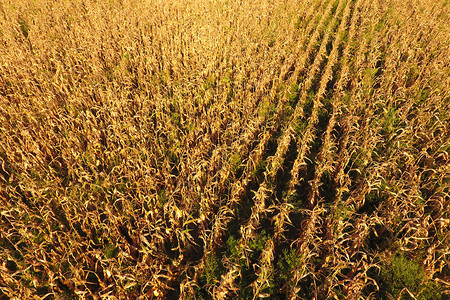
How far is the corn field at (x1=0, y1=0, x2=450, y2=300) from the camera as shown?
127 inches

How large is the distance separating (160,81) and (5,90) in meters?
3.91

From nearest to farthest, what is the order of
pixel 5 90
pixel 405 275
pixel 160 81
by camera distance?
pixel 405 275 → pixel 5 90 → pixel 160 81

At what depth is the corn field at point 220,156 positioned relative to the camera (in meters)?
3.24

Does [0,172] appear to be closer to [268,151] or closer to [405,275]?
[268,151]

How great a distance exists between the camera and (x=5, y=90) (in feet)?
19.8

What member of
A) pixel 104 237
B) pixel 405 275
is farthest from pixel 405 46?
pixel 104 237

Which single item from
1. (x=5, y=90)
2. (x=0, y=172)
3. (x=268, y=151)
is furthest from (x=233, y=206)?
(x=5, y=90)

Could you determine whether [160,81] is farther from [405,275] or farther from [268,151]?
[405,275]

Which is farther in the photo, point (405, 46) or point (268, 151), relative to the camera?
point (405, 46)

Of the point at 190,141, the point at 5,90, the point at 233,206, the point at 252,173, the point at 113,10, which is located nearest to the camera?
the point at 233,206

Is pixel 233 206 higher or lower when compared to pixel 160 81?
lower

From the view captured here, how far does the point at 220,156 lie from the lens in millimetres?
4551

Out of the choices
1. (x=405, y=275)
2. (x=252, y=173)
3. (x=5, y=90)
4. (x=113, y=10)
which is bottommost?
(x=405, y=275)

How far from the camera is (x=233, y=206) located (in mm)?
4262
